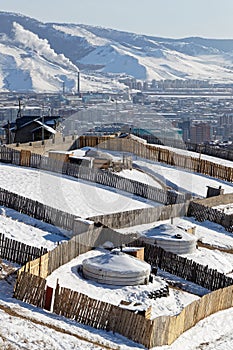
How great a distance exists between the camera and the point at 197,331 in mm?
21297

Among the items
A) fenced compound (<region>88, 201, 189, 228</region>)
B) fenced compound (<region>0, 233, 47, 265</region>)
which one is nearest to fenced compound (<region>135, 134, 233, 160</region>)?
fenced compound (<region>88, 201, 189, 228</region>)

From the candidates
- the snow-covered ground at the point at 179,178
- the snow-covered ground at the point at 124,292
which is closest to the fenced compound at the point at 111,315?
the snow-covered ground at the point at 124,292

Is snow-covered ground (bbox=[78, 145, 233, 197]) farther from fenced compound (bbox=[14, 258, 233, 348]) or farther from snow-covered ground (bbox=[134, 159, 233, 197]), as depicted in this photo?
fenced compound (bbox=[14, 258, 233, 348])

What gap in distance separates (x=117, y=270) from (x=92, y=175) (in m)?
16.6

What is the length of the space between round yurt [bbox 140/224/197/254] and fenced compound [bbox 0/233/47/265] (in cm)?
550

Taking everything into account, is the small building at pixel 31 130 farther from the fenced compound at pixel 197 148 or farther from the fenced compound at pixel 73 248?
the fenced compound at pixel 73 248

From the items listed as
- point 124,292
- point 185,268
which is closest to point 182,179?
point 185,268

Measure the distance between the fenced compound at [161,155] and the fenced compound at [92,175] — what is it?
399 inches

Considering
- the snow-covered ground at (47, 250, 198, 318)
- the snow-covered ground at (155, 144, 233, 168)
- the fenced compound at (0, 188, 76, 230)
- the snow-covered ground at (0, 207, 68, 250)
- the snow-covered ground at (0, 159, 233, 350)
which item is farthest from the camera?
the snow-covered ground at (155, 144, 233, 168)

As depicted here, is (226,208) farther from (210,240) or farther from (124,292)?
(124,292)

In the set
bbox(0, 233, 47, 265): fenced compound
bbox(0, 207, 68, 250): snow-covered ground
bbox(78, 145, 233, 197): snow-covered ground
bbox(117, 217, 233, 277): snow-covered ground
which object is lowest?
bbox(117, 217, 233, 277): snow-covered ground

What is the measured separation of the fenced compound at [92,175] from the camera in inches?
1476

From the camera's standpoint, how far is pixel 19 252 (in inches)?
948

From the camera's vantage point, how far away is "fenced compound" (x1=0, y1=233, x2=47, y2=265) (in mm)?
24031
